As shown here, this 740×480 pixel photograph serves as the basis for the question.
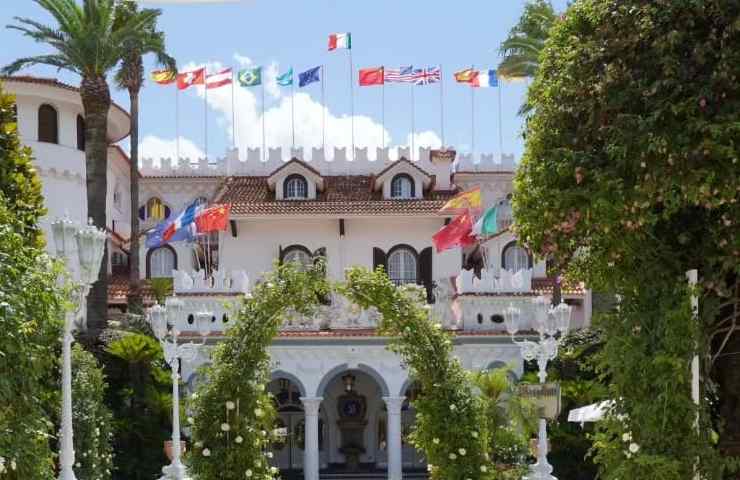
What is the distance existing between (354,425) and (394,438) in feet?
14.4

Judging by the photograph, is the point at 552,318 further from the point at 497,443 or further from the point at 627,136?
the point at 627,136

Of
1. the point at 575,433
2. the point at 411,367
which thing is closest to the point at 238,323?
the point at 411,367

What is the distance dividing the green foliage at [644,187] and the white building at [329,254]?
19.4 metres

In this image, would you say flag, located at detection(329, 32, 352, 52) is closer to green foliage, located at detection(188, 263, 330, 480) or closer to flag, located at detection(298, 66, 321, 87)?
flag, located at detection(298, 66, 321, 87)

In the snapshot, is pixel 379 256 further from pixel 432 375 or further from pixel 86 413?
pixel 432 375

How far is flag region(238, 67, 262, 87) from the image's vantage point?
40469 mm

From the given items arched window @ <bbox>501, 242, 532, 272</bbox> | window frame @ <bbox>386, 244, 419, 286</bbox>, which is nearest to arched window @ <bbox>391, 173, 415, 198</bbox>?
window frame @ <bbox>386, 244, 419, 286</bbox>

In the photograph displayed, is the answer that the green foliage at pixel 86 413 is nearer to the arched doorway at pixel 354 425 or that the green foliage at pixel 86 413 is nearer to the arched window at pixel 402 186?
the arched doorway at pixel 354 425

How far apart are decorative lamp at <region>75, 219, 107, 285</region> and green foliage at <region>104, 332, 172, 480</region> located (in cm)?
1572

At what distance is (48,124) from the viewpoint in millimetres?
31859

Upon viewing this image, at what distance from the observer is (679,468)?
24.9ft

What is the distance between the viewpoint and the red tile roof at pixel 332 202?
34125 millimetres

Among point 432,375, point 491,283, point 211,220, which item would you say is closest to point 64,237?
point 432,375

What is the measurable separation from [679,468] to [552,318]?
1232 cm
